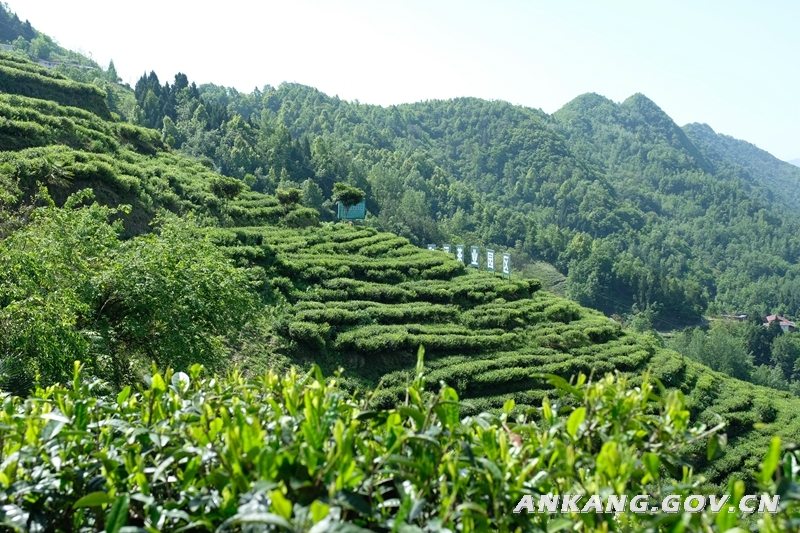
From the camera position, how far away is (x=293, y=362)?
15750 millimetres

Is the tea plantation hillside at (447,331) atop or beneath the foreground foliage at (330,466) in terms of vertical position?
beneath

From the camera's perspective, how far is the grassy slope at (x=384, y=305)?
1636 centimetres

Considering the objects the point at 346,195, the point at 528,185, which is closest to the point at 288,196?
the point at 346,195

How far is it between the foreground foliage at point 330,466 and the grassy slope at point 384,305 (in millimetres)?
11990

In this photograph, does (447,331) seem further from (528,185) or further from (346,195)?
(528,185)

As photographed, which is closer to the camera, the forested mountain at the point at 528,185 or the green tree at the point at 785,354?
the forested mountain at the point at 528,185

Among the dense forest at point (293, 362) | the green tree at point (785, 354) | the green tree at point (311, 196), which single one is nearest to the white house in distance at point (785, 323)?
the dense forest at point (293, 362)

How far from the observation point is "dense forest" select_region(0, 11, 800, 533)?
4.62 ft

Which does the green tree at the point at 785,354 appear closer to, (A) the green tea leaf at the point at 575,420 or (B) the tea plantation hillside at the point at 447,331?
(B) the tea plantation hillside at the point at 447,331

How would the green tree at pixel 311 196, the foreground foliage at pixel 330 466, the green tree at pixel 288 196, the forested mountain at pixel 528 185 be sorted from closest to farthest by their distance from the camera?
1. the foreground foliage at pixel 330 466
2. the green tree at pixel 288 196
3. the green tree at pixel 311 196
4. the forested mountain at pixel 528 185

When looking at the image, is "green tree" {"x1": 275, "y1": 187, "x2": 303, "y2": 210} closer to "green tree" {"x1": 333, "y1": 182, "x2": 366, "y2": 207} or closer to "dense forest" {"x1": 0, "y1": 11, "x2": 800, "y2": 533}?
"dense forest" {"x1": 0, "y1": 11, "x2": 800, "y2": 533}

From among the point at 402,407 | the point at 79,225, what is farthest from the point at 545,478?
→ the point at 79,225

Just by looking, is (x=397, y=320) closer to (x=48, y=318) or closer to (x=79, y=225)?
(x=79, y=225)

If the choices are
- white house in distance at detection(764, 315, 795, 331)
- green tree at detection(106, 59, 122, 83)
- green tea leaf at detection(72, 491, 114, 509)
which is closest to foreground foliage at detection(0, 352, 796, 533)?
green tea leaf at detection(72, 491, 114, 509)
